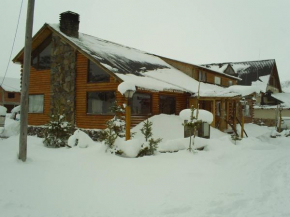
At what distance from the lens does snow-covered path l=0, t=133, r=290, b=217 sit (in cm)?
480

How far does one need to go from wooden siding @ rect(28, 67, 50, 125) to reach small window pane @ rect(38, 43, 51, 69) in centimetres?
45

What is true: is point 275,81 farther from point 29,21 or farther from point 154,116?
point 29,21

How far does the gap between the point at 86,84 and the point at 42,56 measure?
4.95m

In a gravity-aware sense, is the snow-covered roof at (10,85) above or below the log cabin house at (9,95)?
above

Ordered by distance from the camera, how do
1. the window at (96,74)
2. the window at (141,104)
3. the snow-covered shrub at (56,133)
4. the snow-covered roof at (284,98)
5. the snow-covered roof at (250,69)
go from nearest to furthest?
the snow-covered shrub at (56,133)
the window at (96,74)
the window at (141,104)
the snow-covered roof at (284,98)
the snow-covered roof at (250,69)

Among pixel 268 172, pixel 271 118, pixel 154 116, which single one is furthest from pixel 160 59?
pixel 268 172

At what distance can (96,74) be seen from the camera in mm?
16453

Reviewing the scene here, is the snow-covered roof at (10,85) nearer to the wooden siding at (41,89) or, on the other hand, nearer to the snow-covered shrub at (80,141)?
the wooden siding at (41,89)

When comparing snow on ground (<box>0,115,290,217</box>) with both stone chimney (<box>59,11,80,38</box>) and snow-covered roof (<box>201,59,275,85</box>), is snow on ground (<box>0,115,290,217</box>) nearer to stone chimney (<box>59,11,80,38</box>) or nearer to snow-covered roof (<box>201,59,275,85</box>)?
stone chimney (<box>59,11,80,38</box>)

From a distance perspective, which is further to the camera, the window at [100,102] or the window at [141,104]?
the window at [141,104]

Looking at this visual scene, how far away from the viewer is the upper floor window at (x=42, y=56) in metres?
18.7

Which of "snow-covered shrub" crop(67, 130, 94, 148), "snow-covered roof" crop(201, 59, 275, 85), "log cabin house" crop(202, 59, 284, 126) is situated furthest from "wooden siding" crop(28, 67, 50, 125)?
"snow-covered roof" crop(201, 59, 275, 85)

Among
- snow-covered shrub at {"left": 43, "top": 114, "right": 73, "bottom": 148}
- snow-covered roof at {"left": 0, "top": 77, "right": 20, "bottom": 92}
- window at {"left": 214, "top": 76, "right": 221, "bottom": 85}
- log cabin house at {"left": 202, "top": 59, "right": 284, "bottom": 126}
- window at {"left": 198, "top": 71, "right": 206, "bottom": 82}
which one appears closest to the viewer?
snow-covered shrub at {"left": 43, "top": 114, "right": 73, "bottom": 148}

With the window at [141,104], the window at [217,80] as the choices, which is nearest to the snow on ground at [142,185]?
the window at [141,104]
